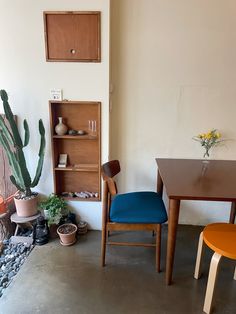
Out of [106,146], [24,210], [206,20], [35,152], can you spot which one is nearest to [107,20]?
[206,20]

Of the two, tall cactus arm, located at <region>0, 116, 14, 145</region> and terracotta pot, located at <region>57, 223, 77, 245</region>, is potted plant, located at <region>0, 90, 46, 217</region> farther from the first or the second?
terracotta pot, located at <region>57, 223, 77, 245</region>

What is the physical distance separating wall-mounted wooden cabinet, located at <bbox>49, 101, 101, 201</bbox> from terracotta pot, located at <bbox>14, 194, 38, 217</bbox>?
9.7 inches

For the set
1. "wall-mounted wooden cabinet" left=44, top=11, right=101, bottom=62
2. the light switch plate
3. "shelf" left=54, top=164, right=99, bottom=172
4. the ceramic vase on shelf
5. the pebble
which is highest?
"wall-mounted wooden cabinet" left=44, top=11, right=101, bottom=62

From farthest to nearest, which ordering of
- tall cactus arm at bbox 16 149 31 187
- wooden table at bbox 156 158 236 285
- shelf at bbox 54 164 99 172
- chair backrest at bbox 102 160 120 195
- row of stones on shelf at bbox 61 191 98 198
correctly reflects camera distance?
Answer: 1. row of stones on shelf at bbox 61 191 98 198
2. shelf at bbox 54 164 99 172
3. tall cactus arm at bbox 16 149 31 187
4. chair backrest at bbox 102 160 120 195
5. wooden table at bbox 156 158 236 285

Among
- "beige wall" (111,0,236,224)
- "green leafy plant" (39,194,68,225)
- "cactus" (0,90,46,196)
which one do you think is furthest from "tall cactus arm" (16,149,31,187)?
"beige wall" (111,0,236,224)

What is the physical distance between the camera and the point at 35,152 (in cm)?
245

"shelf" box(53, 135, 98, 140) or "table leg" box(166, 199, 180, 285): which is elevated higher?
"shelf" box(53, 135, 98, 140)

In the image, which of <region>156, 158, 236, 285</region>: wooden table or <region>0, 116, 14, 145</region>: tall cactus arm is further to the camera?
<region>0, 116, 14, 145</region>: tall cactus arm

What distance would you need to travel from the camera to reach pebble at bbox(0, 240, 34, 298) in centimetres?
195

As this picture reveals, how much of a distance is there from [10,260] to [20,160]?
86 centimetres

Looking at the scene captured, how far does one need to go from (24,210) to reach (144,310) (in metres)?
1.33

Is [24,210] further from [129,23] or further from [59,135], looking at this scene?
[129,23]

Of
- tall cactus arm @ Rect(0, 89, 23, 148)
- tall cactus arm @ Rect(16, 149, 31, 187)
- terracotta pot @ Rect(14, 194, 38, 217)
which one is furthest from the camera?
terracotta pot @ Rect(14, 194, 38, 217)

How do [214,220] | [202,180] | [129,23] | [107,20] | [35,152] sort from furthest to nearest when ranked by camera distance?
1. [214,220]
2. [35,152]
3. [129,23]
4. [107,20]
5. [202,180]
